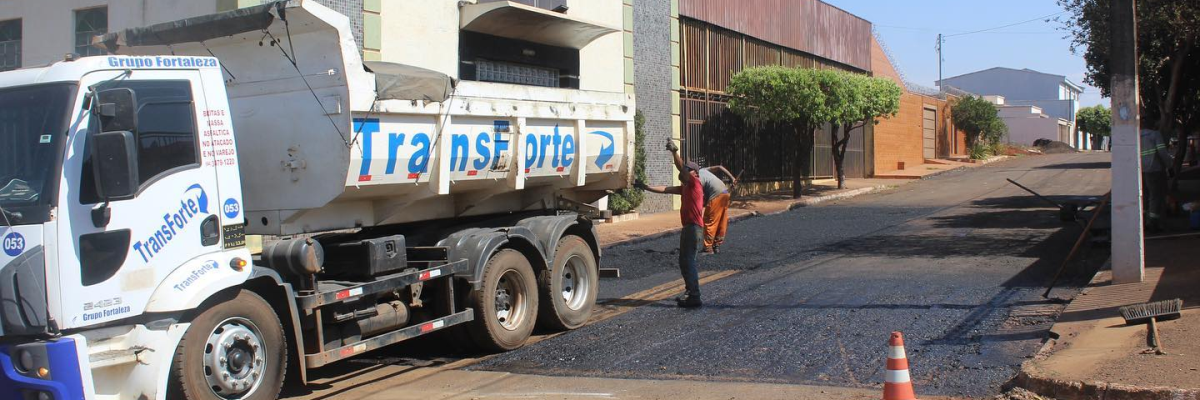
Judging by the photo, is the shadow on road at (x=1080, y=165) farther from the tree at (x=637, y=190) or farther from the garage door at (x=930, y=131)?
the tree at (x=637, y=190)

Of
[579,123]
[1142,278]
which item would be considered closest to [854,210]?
[1142,278]

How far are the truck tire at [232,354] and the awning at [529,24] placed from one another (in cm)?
1104

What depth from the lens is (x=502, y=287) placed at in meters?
8.91

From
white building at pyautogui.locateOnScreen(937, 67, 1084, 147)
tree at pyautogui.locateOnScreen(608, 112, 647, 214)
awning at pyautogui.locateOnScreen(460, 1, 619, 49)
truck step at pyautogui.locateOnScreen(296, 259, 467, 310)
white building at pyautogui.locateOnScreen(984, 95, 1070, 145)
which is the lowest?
truck step at pyautogui.locateOnScreen(296, 259, 467, 310)

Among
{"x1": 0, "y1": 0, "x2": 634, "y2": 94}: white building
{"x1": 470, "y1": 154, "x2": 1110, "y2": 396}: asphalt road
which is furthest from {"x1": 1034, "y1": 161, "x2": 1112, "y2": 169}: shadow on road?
{"x1": 0, "y1": 0, "x2": 634, "y2": 94}: white building

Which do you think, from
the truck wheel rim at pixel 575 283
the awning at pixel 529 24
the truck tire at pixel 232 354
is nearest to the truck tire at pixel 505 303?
the truck wheel rim at pixel 575 283

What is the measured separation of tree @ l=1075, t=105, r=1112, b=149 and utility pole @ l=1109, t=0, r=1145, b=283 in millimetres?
76117

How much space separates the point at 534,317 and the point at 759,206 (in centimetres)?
1781

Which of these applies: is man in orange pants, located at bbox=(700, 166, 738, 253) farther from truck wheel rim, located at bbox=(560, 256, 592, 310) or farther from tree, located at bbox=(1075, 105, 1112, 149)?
tree, located at bbox=(1075, 105, 1112, 149)

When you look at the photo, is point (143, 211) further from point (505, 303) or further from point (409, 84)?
point (505, 303)

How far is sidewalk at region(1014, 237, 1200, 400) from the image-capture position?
6078mm

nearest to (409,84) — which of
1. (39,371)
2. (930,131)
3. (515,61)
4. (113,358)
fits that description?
(113,358)

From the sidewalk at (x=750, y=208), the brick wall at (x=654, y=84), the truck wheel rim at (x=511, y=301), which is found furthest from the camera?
the brick wall at (x=654, y=84)

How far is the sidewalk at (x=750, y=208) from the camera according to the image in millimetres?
18984
